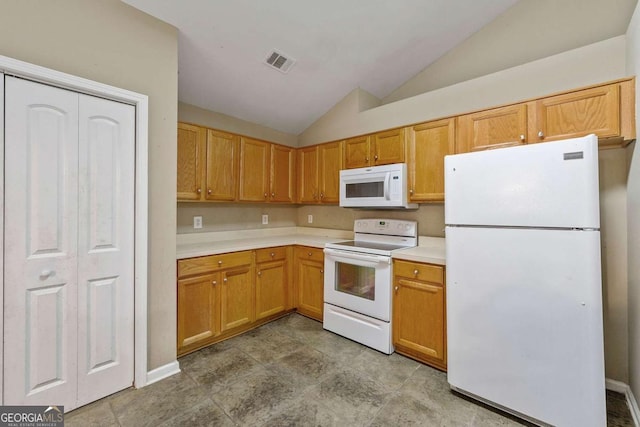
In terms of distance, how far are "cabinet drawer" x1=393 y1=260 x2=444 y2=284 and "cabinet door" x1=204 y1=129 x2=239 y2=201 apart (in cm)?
187

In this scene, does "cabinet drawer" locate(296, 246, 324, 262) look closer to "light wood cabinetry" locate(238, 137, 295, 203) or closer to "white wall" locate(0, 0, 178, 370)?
"light wood cabinetry" locate(238, 137, 295, 203)

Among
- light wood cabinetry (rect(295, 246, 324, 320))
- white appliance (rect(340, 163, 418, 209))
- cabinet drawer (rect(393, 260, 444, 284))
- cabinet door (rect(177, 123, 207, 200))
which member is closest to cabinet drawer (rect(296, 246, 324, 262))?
light wood cabinetry (rect(295, 246, 324, 320))

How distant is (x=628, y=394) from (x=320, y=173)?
3.14 metres

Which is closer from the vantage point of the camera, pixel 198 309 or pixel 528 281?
pixel 528 281

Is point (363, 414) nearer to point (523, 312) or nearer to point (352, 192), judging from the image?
point (523, 312)

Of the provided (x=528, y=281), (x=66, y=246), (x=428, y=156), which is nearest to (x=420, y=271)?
(x=528, y=281)

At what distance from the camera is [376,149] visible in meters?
2.90

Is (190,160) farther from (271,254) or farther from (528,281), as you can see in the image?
(528,281)

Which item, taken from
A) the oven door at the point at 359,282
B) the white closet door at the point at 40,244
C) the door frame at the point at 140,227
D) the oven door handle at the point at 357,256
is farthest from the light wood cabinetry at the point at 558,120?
the white closet door at the point at 40,244

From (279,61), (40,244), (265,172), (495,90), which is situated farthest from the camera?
(265,172)

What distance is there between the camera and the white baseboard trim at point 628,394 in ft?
5.27

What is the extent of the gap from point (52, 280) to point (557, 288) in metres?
2.95

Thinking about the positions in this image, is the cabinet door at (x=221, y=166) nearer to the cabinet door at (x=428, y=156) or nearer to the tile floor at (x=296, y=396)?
the tile floor at (x=296, y=396)

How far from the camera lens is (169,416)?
5.50ft
